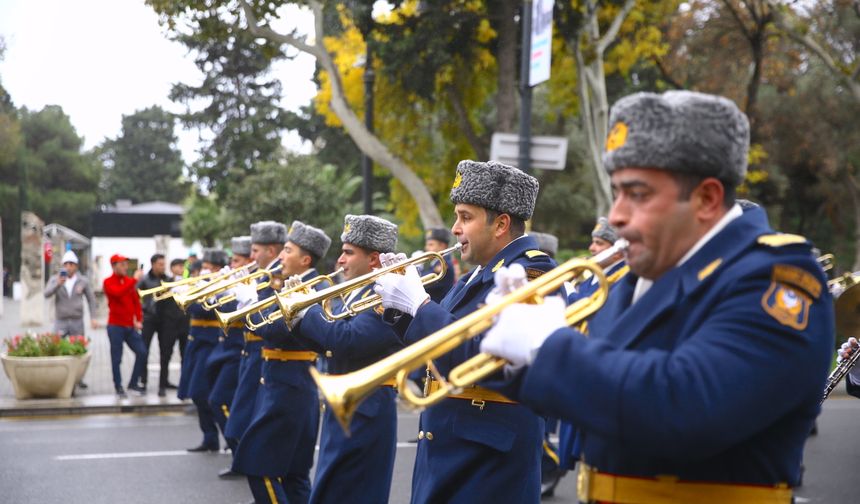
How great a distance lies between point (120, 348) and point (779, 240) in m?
12.1

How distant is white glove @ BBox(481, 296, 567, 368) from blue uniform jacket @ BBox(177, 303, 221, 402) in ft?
24.5

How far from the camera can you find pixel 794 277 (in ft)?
7.32

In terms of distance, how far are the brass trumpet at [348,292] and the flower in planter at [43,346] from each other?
26.5 ft

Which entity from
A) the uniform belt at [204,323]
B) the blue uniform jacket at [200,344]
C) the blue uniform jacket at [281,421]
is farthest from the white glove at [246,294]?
the uniform belt at [204,323]

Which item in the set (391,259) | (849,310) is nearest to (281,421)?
(391,259)

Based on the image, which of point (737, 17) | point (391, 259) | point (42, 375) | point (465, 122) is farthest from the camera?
point (737, 17)

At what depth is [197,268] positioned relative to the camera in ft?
47.9

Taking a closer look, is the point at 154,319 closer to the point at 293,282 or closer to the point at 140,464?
the point at 140,464

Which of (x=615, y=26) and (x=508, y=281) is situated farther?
(x=615, y=26)

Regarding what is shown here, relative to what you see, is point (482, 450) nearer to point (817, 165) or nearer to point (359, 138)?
point (359, 138)

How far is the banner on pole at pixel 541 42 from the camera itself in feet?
34.6

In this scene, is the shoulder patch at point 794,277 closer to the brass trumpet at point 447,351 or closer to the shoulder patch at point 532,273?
the brass trumpet at point 447,351

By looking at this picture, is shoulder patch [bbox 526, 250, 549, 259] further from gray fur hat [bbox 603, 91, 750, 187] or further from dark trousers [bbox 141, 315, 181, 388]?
dark trousers [bbox 141, 315, 181, 388]

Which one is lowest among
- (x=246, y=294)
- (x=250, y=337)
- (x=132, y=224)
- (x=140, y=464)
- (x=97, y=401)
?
(x=132, y=224)
